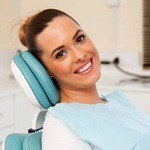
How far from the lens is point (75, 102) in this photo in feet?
3.96

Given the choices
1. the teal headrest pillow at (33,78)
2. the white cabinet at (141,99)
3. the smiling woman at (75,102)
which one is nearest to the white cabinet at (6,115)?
the white cabinet at (141,99)

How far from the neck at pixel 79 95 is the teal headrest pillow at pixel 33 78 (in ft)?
0.35

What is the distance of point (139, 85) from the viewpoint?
2.29 metres

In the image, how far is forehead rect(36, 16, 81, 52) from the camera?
1.16 meters

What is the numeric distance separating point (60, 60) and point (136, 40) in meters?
1.52

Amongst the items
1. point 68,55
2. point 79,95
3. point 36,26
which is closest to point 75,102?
point 79,95

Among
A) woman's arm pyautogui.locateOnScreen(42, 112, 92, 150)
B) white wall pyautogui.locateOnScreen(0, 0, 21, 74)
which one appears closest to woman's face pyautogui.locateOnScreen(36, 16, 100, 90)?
woman's arm pyautogui.locateOnScreen(42, 112, 92, 150)

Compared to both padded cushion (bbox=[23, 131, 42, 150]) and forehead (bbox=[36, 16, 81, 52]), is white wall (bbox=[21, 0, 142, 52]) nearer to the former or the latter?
forehead (bbox=[36, 16, 81, 52])

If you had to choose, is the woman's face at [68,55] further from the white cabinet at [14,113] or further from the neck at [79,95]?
the white cabinet at [14,113]

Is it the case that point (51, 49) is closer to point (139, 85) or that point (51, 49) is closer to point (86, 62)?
point (86, 62)

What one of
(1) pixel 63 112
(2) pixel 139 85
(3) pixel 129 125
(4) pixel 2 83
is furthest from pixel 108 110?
(4) pixel 2 83

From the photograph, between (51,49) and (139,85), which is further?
(139,85)

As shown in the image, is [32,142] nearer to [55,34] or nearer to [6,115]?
[55,34]

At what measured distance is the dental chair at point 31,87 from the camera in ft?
3.54
